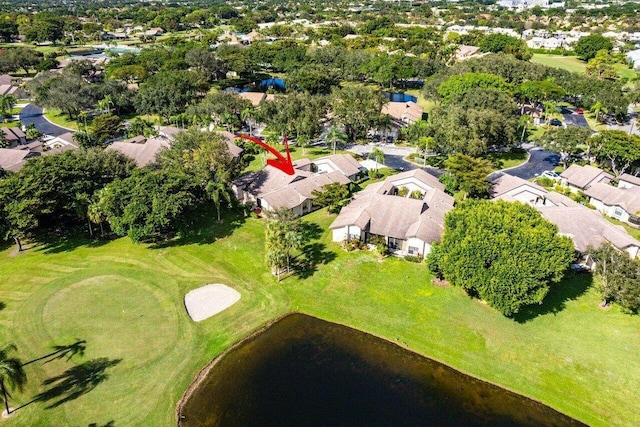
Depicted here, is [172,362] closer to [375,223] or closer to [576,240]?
[375,223]

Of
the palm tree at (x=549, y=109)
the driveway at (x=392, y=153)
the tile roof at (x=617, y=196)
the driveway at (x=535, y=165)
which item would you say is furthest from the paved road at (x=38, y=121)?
the palm tree at (x=549, y=109)

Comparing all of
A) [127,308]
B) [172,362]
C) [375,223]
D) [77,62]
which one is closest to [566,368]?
[375,223]

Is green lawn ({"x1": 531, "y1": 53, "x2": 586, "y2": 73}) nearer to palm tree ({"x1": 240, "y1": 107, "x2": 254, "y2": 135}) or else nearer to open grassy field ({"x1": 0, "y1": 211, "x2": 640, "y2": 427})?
palm tree ({"x1": 240, "y1": 107, "x2": 254, "y2": 135})

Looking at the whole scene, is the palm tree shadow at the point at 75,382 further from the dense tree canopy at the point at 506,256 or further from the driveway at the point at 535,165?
the driveway at the point at 535,165

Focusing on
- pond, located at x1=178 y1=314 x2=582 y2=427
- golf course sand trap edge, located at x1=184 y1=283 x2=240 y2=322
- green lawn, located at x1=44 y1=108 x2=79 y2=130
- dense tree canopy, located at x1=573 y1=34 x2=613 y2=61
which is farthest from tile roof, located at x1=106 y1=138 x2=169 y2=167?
dense tree canopy, located at x1=573 y1=34 x2=613 y2=61

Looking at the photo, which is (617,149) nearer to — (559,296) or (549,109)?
(549,109)

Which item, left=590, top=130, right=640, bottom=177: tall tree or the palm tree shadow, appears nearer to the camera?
the palm tree shadow

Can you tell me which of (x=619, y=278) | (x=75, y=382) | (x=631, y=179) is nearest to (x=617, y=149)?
(x=631, y=179)
